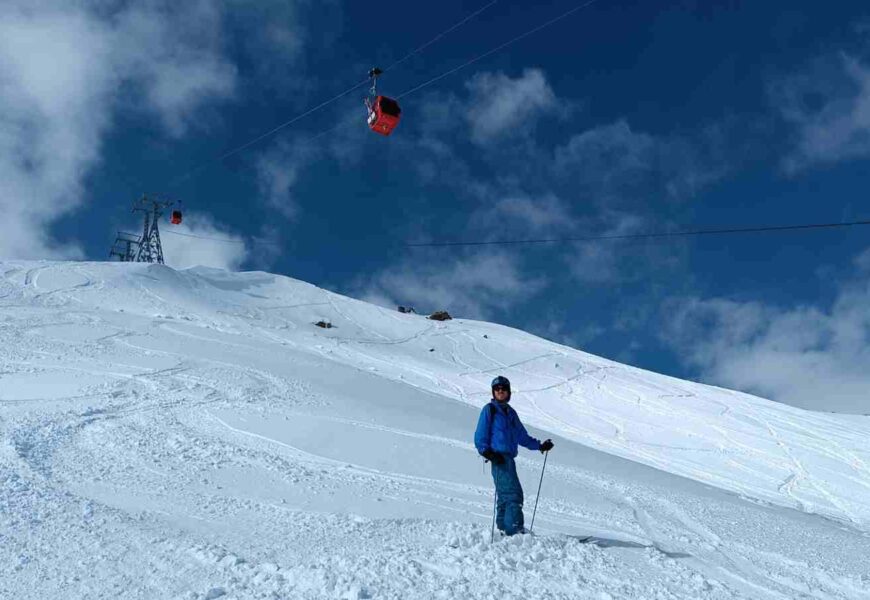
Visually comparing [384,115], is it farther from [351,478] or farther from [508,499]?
[508,499]

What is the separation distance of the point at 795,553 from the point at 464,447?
15.7ft

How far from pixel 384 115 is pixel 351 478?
31.6 feet

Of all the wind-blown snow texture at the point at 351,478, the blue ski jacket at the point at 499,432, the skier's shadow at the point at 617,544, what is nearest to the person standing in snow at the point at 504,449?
the blue ski jacket at the point at 499,432

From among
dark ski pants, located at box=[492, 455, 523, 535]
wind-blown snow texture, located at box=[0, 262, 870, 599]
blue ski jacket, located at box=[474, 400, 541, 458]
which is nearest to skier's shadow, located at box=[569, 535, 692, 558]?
wind-blown snow texture, located at box=[0, 262, 870, 599]

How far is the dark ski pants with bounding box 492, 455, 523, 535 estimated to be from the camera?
547 cm

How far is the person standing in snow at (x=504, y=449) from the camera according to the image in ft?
18.1

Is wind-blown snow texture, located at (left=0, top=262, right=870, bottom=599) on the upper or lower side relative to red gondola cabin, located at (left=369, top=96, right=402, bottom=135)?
lower

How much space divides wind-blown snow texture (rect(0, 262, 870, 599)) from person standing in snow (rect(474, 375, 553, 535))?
0.90 ft

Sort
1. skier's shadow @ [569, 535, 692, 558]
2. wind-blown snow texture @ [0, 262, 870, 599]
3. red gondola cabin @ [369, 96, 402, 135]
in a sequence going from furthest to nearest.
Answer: red gondola cabin @ [369, 96, 402, 135] < skier's shadow @ [569, 535, 692, 558] < wind-blown snow texture @ [0, 262, 870, 599]

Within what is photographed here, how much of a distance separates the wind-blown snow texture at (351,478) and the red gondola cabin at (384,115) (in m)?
6.03

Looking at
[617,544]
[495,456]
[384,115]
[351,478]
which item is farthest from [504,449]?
[384,115]

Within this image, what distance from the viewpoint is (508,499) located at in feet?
18.2

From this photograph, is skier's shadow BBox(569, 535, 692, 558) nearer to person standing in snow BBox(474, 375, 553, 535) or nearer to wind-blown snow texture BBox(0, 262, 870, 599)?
wind-blown snow texture BBox(0, 262, 870, 599)

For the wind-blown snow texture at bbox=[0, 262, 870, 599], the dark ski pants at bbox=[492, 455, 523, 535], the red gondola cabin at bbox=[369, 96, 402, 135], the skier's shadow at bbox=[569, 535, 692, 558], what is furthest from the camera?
the red gondola cabin at bbox=[369, 96, 402, 135]
